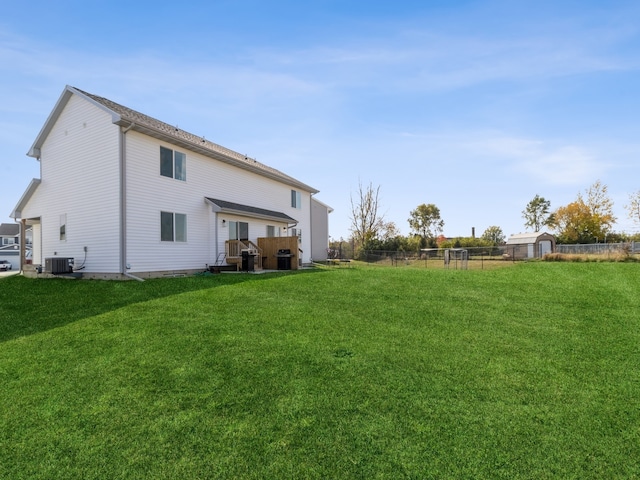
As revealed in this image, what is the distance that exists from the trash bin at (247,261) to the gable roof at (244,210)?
196 centimetres

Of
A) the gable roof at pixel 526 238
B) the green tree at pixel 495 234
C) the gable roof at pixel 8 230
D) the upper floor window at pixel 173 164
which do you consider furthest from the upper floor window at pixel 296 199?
the green tree at pixel 495 234

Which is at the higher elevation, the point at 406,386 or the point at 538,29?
the point at 538,29

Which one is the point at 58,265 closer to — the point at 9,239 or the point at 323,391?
the point at 323,391

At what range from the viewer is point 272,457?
2580mm

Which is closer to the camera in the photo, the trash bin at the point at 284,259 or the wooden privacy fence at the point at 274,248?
the trash bin at the point at 284,259

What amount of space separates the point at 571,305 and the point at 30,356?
9407 millimetres

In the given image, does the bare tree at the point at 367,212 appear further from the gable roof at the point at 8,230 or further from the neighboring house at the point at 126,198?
the gable roof at the point at 8,230

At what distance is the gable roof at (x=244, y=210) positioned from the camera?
14320 millimetres

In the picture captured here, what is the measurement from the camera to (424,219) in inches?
2226

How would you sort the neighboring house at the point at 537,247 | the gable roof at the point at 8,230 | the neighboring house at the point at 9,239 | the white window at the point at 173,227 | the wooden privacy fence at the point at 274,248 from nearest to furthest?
1. the white window at the point at 173,227
2. the wooden privacy fence at the point at 274,248
3. the neighboring house at the point at 537,247
4. the neighboring house at the point at 9,239
5. the gable roof at the point at 8,230

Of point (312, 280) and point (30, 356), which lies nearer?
point (30, 356)

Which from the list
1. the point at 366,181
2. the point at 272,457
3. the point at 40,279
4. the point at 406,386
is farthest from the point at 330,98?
the point at 366,181

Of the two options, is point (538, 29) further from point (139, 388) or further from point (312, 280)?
point (139, 388)

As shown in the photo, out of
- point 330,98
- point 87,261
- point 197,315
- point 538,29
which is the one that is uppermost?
point 538,29
